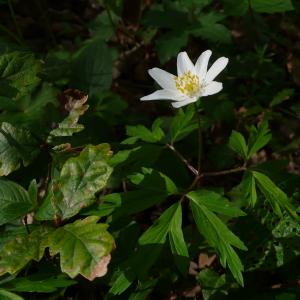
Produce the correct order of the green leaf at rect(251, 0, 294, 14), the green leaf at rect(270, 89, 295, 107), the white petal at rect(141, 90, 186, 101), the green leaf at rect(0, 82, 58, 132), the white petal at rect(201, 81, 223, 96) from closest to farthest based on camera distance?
the white petal at rect(201, 81, 223, 96) → the white petal at rect(141, 90, 186, 101) → the green leaf at rect(0, 82, 58, 132) → the green leaf at rect(251, 0, 294, 14) → the green leaf at rect(270, 89, 295, 107)

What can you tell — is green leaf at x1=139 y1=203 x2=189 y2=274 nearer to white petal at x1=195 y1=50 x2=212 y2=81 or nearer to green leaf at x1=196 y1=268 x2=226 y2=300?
green leaf at x1=196 y1=268 x2=226 y2=300

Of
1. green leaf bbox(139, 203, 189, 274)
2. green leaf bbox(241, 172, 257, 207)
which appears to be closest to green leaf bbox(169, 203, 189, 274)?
green leaf bbox(139, 203, 189, 274)

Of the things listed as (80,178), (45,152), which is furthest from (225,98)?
(80,178)

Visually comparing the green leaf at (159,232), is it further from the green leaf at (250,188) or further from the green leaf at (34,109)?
the green leaf at (34,109)

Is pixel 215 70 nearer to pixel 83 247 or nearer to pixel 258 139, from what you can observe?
pixel 258 139

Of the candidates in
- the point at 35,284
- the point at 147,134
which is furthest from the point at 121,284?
the point at 147,134

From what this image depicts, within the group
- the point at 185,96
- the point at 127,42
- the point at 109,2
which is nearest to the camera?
the point at 185,96

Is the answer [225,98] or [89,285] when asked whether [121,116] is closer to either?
[225,98]
